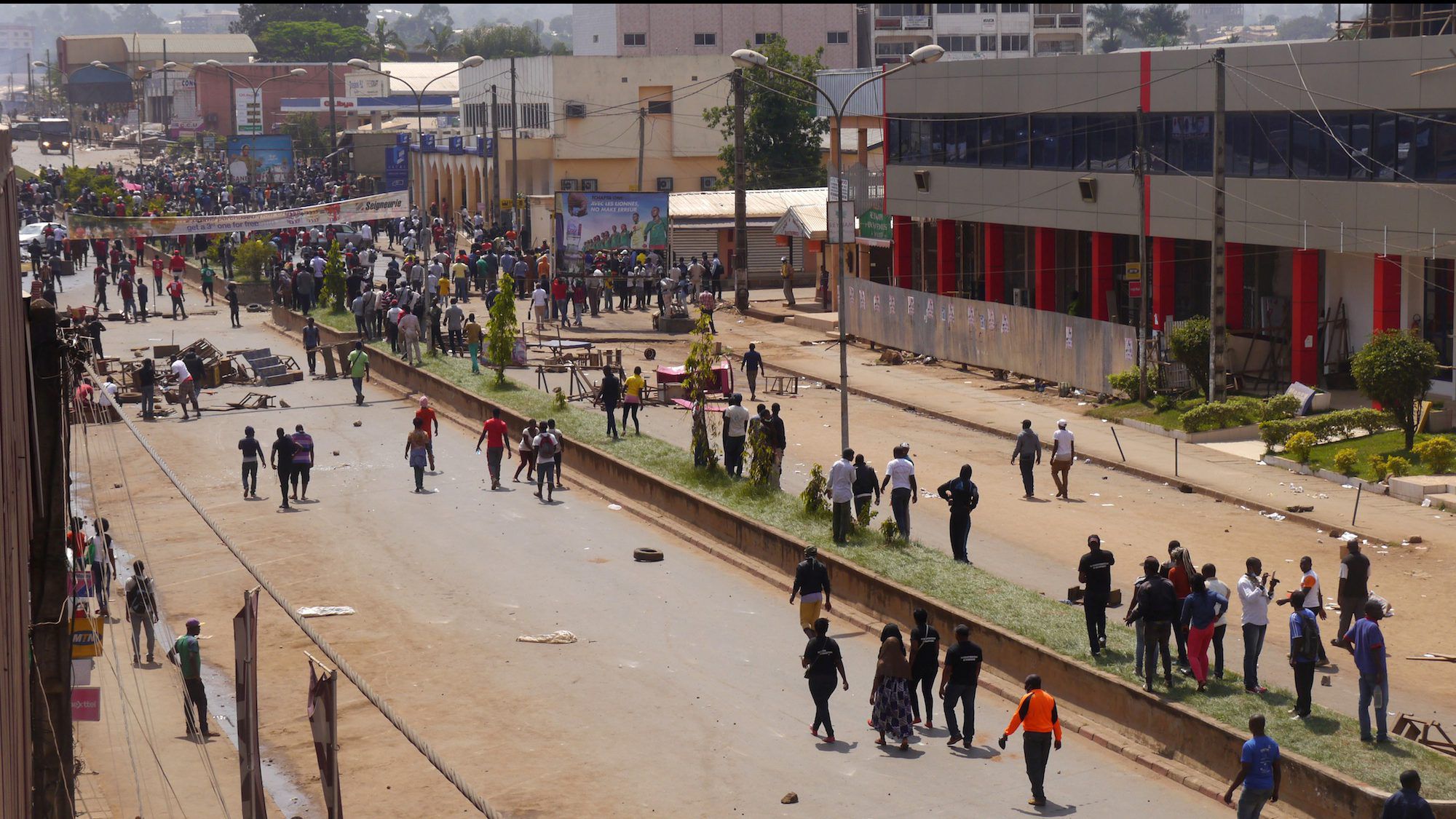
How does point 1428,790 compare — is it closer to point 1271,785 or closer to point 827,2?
point 1271,785

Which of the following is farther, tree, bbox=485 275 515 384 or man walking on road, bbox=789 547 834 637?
tree, bbox=485 275 515 384

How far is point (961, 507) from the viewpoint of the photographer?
784 inches

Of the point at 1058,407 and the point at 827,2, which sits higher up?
the point at 827,2

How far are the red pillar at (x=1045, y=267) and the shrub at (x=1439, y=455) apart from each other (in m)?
16.3

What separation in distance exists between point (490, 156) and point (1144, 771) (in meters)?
60.2

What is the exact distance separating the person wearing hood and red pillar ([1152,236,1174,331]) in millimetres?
16841

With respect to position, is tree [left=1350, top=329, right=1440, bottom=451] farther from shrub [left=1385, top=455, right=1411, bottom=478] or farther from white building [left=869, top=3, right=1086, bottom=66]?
white building [left=869, top=3, right=1086, bottom=66]

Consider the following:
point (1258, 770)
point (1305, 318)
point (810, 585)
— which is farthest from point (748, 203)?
point (1258, 770)

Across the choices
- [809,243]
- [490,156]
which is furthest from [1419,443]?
[490,156]

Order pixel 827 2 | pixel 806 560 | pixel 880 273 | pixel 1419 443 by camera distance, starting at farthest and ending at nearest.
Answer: pixel 827 2 < pixel 880 273 < pixel 1419 443 < pixel 806 560

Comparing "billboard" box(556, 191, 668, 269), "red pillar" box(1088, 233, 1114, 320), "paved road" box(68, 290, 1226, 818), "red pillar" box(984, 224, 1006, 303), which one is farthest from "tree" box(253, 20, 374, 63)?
"paved road" box(68, 290, 1226, 818)

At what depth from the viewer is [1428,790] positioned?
12.5m

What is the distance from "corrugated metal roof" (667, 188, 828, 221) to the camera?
178 ft

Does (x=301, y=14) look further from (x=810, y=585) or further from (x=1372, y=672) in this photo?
(x=1372, y=672)
